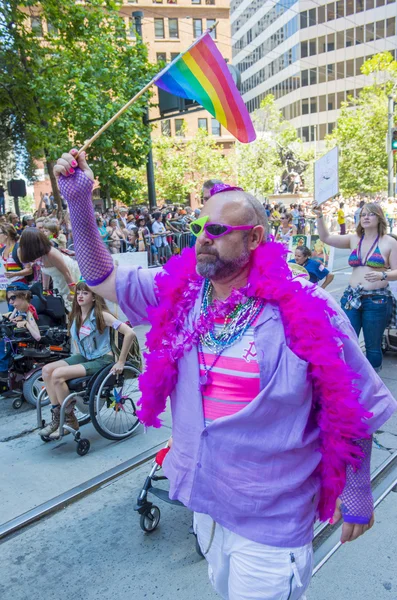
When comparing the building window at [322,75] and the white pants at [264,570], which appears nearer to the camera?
the white pants at [264,570]

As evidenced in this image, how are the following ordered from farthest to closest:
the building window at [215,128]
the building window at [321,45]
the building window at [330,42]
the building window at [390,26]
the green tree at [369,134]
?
the building window at [215,128] → the building window at [321,45] → the building window at [330,42] → the building window at [390,26] → the green tree at [369,134]

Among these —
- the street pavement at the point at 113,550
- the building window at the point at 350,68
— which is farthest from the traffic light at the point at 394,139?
the building window at the point at 350,68

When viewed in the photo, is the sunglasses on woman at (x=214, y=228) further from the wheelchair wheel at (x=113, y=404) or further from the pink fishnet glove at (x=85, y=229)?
the wheelchair wheel at (x=113, y=404)

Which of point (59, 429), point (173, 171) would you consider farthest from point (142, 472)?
point (173, 171)

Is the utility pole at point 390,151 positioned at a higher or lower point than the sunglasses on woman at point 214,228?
higher

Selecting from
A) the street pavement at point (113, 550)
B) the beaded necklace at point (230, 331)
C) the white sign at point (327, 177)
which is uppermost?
the white sign at point (327, 177)

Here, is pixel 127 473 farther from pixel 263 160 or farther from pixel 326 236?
pixel 263 160

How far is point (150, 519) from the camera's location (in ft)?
11.0

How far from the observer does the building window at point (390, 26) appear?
50.2 meters

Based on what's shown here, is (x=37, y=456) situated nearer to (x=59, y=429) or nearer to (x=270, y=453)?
(x=59, y=429)

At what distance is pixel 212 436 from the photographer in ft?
5.73

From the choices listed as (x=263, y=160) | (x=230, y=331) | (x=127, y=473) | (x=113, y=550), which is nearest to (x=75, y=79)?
(x=127, y=473)

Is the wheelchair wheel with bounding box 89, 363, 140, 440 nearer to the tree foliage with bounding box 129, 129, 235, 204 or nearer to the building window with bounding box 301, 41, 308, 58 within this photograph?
the tree foliage with bounding box 129, 129, 235, 204

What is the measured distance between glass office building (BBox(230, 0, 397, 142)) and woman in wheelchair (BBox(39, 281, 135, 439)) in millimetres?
55876
